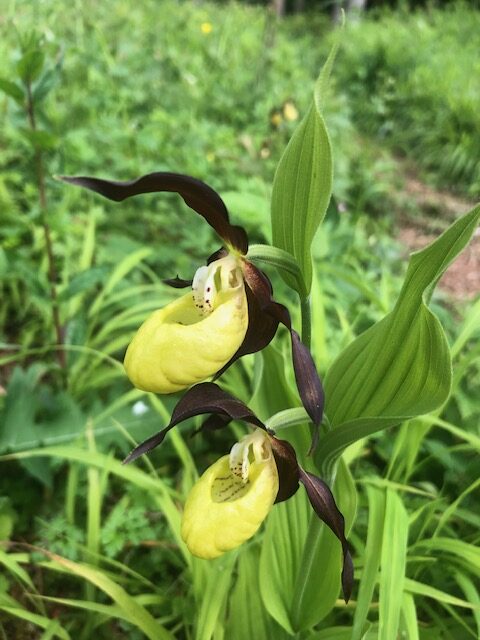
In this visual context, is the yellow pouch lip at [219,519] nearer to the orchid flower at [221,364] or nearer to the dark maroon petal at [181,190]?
the orchid flower at [221,364]

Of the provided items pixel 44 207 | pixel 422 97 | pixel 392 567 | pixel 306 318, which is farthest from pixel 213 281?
pixel 422 97

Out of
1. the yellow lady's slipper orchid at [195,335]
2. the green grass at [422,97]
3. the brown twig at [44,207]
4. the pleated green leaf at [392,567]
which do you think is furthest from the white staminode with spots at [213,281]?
the green grass at [422,97]

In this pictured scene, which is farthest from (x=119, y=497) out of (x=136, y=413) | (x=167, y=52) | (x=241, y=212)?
(x=167, y=52)

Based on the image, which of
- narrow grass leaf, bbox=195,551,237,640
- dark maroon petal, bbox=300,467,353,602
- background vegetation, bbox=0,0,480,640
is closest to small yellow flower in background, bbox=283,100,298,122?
background vegetation, bbox=0,0,480,640

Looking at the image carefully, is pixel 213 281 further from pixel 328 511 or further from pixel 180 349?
pixel 328 511

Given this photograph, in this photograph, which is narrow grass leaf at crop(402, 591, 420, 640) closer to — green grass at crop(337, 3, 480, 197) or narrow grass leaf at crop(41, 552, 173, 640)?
narrow grass leaf at crop(41, 552, 173, 640)

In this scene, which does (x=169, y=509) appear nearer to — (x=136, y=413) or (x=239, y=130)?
(x=136, y=413)
